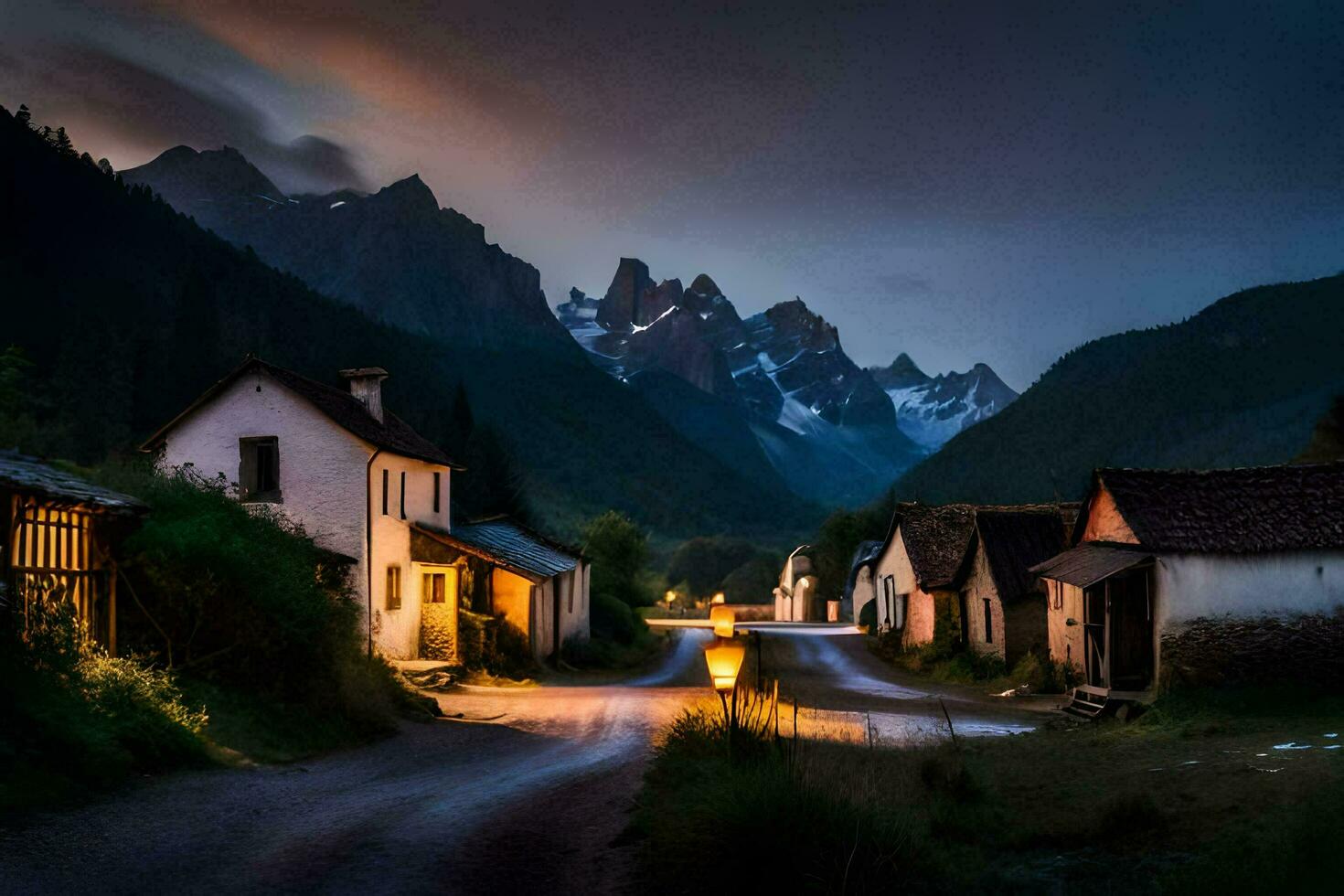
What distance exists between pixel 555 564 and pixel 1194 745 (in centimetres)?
2288

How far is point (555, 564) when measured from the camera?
35.7m

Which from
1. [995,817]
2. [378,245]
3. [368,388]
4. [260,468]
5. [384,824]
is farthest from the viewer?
[378,245]

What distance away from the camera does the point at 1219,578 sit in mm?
21453

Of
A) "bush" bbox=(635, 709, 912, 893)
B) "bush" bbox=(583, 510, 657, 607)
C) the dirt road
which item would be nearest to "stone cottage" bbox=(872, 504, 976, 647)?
the dirt road

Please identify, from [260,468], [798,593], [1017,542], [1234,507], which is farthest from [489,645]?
[798,593]

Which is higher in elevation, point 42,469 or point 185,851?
point 42,469

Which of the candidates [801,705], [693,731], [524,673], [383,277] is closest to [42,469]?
[693,731]

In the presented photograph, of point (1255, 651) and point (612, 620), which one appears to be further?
point (612, 620)

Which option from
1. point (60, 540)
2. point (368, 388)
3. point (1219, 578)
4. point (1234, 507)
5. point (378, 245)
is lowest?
point (1219, 578)

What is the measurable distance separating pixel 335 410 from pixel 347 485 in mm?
2277

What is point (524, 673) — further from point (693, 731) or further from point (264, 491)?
point (693, 731)

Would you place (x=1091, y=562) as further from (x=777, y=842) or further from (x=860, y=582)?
(x=860, y=582)

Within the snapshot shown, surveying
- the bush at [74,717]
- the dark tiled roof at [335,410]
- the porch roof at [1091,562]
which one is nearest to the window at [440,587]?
the dark tiled roof at [335,410]

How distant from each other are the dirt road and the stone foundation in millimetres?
4502
